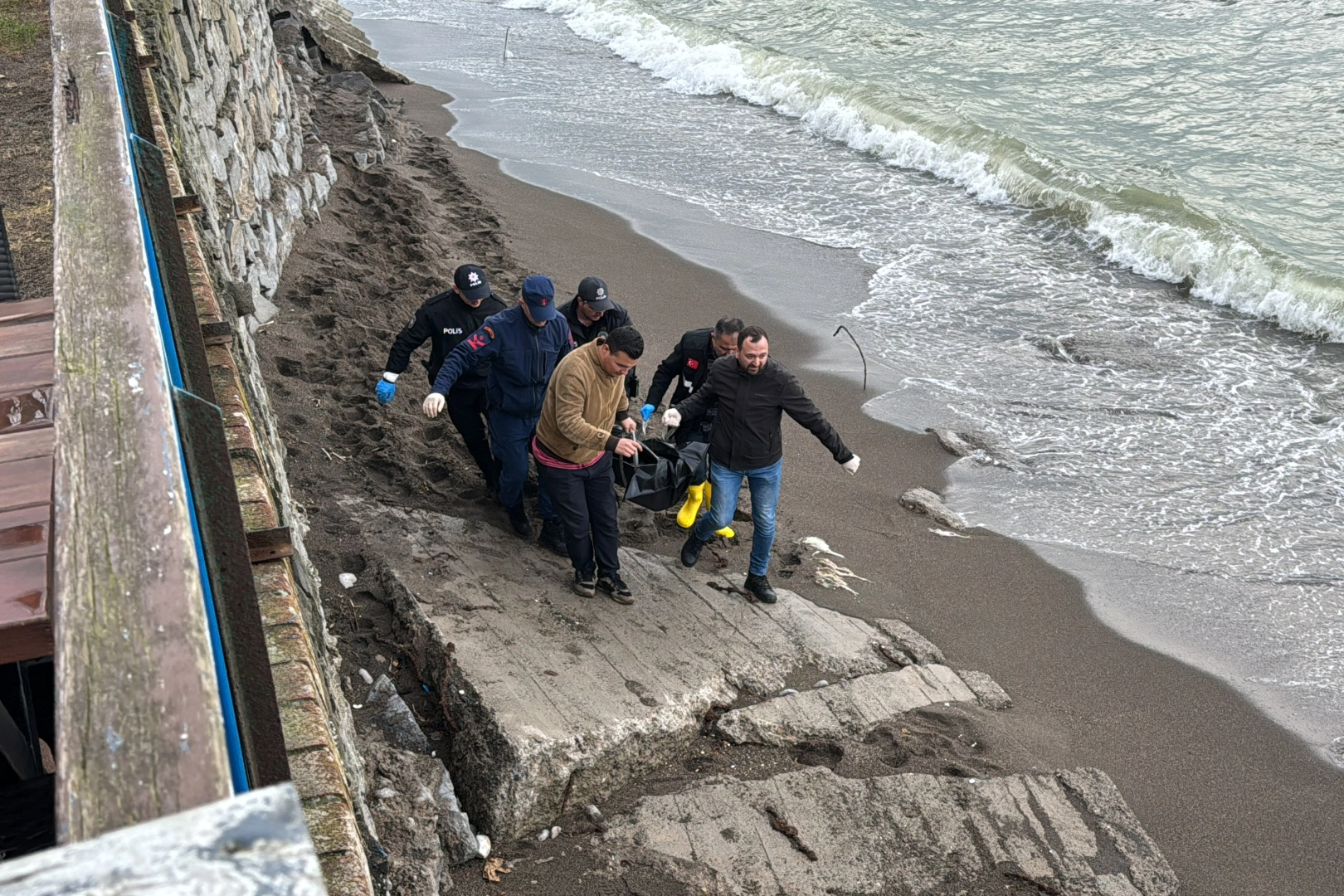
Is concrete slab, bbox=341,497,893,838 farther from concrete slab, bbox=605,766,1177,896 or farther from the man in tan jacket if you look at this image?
concrete slab, bbox=605,766,1177,896

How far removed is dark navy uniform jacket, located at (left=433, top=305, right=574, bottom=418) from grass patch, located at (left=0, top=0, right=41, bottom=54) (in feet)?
18.0

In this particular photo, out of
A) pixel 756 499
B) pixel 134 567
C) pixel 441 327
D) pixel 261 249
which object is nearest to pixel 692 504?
pixel 756 499

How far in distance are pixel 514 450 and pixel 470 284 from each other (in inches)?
45.4

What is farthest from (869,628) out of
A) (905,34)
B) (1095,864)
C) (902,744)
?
(905,34)

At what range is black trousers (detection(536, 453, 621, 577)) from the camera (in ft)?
19.7

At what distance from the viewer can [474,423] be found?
7109 millimetres

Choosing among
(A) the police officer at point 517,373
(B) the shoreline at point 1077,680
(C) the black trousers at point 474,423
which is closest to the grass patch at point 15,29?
(C) the black trousers at point 474,423

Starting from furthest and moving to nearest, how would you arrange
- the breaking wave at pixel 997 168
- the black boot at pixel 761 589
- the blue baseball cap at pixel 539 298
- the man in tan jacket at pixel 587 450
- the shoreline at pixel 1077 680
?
the breaking wave at pixel 997 168
the black boot at pixel 761 589
the blue baseball cap at pixel 539 298
the man in tan jacket at pixel 587 450
the shoreline at pixel 1077 680

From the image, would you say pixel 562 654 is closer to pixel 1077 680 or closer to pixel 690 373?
pixel 690 373

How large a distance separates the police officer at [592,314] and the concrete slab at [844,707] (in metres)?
2.50

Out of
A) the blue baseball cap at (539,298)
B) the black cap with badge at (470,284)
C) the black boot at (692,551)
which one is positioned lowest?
the black boot at (692,551)

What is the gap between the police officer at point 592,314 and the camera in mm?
6902

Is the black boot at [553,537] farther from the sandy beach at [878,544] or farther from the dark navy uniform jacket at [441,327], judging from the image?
the dark navy uniform jacket at [441,327]

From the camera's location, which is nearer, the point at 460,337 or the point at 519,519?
the point at 519,519
